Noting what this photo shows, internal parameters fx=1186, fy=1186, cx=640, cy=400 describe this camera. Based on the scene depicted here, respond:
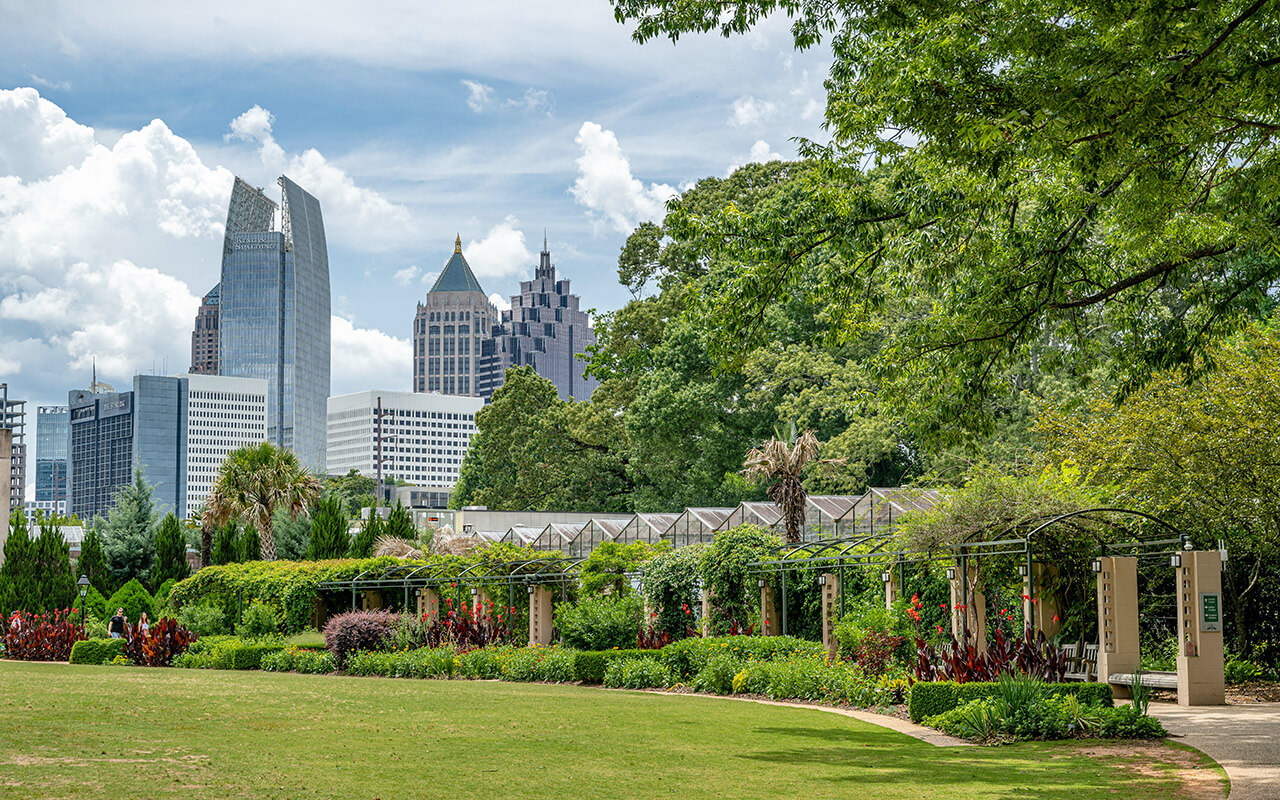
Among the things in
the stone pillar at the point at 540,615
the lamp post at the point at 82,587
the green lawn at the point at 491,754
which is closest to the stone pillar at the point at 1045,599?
the green lawn at the point at 491,754

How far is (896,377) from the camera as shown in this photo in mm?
16297

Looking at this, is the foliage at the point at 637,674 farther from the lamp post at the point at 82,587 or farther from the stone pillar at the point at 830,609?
the lamp post at the point at 82,587

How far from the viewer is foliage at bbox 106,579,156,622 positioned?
36906 millimetres

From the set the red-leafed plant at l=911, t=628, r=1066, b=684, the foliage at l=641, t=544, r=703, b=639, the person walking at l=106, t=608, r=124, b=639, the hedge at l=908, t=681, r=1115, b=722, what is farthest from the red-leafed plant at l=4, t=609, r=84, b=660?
the red-leafed plant at l=911, t=628, r=1066, b=684

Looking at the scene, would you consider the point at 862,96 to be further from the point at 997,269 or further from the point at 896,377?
the point at 896,377

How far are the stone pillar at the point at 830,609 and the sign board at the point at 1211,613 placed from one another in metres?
6.15

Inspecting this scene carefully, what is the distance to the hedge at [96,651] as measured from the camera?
1128 inches

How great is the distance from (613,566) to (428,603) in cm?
565

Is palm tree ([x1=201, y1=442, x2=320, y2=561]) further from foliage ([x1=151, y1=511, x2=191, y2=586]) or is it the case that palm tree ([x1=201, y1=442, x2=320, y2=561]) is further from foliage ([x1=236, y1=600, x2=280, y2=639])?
foliage ([x1=236, y1=600, x2=280, y2=639])

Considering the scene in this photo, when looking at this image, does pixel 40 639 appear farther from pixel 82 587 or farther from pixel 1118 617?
pixel 1118 617

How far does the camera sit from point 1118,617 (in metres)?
16.3

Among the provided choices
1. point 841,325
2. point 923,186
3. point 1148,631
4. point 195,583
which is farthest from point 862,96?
point 195,583

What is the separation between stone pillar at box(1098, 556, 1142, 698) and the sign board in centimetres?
92

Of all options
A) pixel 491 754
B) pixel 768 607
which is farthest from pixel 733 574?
pixel 491 754
